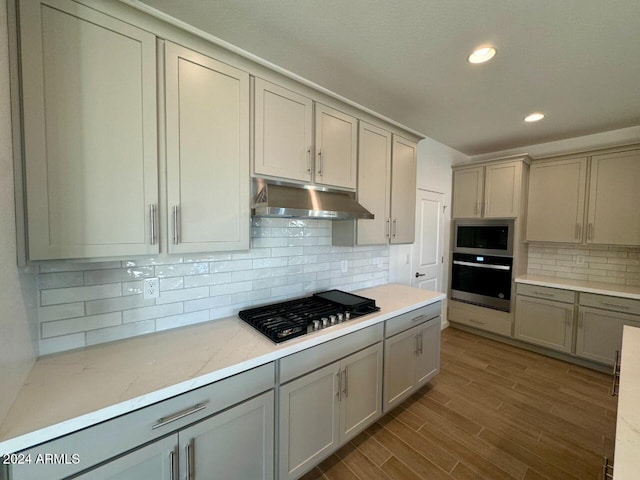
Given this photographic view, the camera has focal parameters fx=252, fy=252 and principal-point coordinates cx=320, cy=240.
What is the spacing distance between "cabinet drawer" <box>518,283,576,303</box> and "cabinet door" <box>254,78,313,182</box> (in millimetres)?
3193

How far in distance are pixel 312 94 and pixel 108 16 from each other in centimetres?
111

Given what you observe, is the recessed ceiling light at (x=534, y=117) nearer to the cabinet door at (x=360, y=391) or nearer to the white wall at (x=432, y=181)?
the white wall at (x=432, y=181)

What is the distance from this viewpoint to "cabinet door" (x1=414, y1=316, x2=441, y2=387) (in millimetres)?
2254

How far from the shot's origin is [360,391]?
70.5 inches

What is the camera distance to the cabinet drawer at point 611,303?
2.52 m

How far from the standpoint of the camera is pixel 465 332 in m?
3.79

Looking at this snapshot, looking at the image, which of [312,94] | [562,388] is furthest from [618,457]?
[562,388]

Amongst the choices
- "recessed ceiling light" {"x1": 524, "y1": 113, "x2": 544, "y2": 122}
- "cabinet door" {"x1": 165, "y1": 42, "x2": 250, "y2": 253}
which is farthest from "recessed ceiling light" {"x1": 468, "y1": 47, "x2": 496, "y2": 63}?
"cabinet door" {"x1": 165, "y1": 42, "x2": 250, "y2": 253}

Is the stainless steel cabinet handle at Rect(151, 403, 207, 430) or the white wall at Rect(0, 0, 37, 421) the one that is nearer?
the white wall at Rect(0, 0, 37, 421)

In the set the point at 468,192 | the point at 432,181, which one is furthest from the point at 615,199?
the point at 432,181

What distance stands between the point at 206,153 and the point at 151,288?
84 cm

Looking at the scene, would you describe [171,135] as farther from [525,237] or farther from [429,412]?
[525,237]

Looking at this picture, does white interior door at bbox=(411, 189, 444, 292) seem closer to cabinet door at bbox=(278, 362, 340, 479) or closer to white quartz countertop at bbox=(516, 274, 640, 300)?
white quartz countertop at bbox=(516, 274, 640, 300)

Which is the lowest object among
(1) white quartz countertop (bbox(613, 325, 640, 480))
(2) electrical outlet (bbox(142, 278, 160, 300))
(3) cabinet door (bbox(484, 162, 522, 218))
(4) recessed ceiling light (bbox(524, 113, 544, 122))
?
(1) white quartz countertop (bbox(613, 325, 640, 480))
